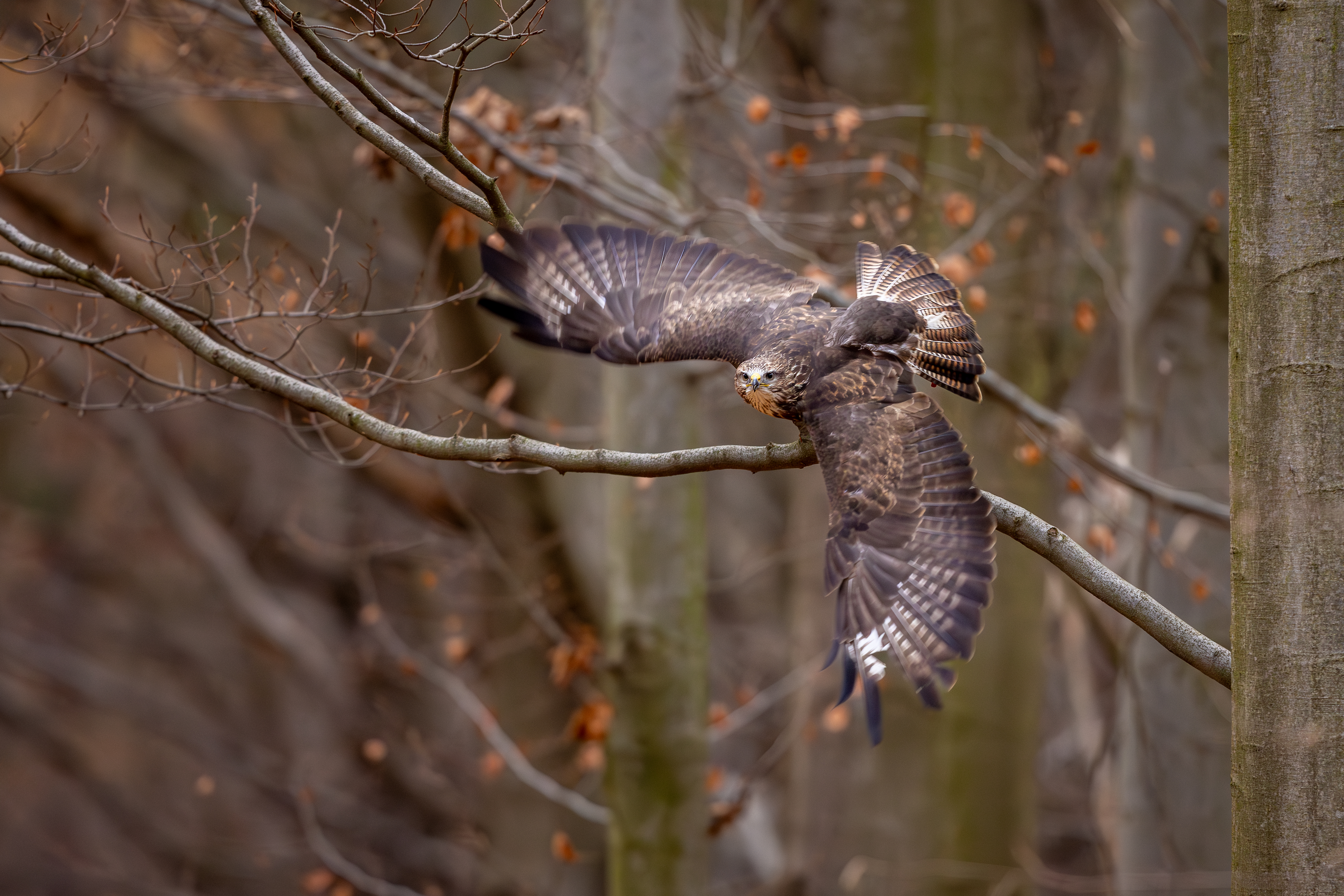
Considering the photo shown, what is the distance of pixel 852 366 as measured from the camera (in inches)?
140

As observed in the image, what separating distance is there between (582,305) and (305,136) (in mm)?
5026

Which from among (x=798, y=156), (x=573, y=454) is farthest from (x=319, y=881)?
(x=573, y=454)

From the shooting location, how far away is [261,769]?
402 inches

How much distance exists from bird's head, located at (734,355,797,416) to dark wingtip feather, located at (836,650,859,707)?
77cm

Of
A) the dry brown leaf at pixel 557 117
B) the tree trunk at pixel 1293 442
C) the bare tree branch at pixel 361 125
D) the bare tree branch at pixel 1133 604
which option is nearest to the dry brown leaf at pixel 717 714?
the dry brown leaf at pixel 557 117

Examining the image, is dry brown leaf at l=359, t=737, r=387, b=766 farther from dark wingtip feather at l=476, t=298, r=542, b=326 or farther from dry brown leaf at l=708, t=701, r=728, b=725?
dark wingtip feather at l=476, t=298, r=542, b=326

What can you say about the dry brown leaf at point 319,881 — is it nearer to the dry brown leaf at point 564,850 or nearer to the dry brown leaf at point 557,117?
the dry brown leaf at point 564,850

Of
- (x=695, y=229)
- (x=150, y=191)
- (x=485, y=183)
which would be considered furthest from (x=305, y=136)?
(x=485, y=183)

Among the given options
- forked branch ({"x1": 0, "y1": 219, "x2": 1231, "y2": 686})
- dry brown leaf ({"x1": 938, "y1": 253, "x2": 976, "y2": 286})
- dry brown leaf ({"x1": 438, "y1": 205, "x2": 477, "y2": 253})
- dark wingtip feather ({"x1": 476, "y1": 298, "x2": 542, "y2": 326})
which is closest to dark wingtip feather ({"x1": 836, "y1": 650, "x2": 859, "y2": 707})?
forked branch ({"x1": 0, "y1": 219, "x2": 1231, "y2": 686})

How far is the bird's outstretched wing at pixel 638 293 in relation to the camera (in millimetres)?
4027

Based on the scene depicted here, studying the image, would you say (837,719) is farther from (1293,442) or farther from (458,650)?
(1293,442)

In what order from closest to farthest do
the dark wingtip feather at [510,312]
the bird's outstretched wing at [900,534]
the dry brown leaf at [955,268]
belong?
1. the bird's outstretched wing at [900,534]
2. the dark wingtip feather at [510,312]
3. the dry brown leaf at [955,268]

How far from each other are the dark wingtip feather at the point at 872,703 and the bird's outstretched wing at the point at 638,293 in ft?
4.33

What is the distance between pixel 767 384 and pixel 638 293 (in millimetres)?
1144
